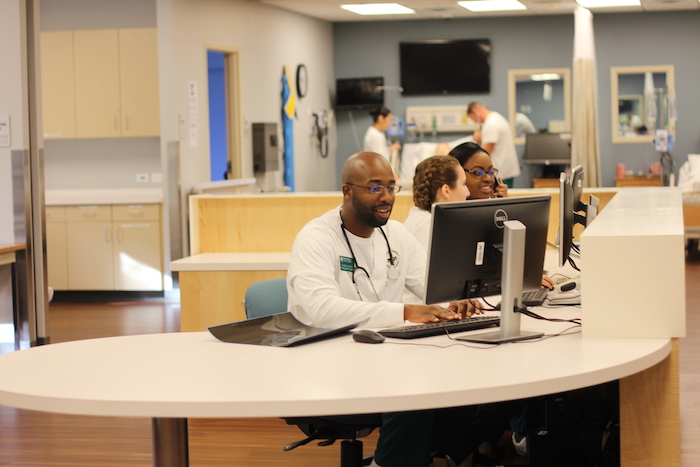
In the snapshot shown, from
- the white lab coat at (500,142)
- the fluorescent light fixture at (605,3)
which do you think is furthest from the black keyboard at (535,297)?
the fluorescent light fixture at (605,3)

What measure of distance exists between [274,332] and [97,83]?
21.7 feet

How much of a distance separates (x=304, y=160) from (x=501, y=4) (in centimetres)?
321

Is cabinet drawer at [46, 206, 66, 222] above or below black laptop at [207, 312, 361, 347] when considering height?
above

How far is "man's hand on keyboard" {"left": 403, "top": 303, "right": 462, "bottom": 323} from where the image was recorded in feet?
9.61

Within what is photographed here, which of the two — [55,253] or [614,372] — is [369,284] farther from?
[55,253]

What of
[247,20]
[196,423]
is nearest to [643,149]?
[247,20]

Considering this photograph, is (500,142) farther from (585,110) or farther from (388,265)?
(388,265)

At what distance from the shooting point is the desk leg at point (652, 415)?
263cm

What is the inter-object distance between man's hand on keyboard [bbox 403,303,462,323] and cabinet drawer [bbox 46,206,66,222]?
250 inches

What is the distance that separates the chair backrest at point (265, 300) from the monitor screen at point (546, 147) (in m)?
9.79

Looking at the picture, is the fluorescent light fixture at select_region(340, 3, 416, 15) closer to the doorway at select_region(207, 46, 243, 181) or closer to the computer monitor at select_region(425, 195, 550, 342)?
the doorway at select_region(207, 46, 243, 181)

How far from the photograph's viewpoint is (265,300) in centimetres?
333

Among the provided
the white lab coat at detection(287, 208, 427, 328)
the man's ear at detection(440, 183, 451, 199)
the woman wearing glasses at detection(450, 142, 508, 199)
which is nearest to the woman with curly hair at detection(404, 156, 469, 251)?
the man's ear at detection(440, 183, 451, 199)

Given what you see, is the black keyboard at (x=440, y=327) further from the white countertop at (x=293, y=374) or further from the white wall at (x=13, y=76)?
the white wall at (x=13, y=76)
